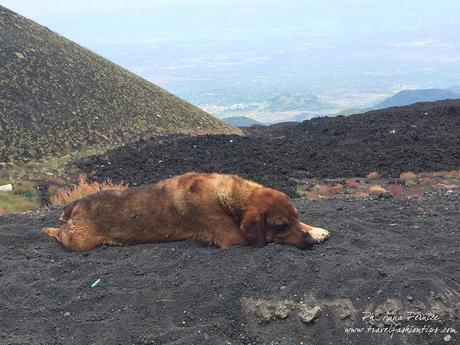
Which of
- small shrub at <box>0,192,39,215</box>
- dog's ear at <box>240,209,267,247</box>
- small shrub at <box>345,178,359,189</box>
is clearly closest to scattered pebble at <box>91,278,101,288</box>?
dog's ear at <box>240,209,267,247</box>

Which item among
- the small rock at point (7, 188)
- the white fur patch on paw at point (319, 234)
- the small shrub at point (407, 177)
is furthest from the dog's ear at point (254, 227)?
the small rock at point (7, 188)

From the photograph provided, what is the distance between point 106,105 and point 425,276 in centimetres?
2800

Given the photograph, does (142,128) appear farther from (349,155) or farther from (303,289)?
(303,289)

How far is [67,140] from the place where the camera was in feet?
84.9

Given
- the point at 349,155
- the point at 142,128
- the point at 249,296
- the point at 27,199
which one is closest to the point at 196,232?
the point at 249,296

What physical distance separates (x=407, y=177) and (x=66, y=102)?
2051cm

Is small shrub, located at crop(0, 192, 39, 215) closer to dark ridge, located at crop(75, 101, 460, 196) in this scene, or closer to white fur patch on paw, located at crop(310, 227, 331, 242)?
dark ridge, located at crop(75, 101, 460, 196)

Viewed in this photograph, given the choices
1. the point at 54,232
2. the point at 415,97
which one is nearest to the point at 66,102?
the point at 54,232

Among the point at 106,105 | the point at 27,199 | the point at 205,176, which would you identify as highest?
the point at 106,105

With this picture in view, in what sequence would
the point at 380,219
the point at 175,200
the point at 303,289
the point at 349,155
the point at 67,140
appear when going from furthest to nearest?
1. the point at 67,140
2. the point at 349,155
3. the point at 380,219
4. the point at 175,200
5. the point at 303,289

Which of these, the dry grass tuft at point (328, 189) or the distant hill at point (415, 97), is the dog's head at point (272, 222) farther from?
the distant hill at point (415, 97)

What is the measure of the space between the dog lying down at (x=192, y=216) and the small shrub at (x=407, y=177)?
9.59 metres

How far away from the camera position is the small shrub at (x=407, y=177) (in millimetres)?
15877

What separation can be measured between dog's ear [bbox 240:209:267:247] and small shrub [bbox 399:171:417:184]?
10003mm
